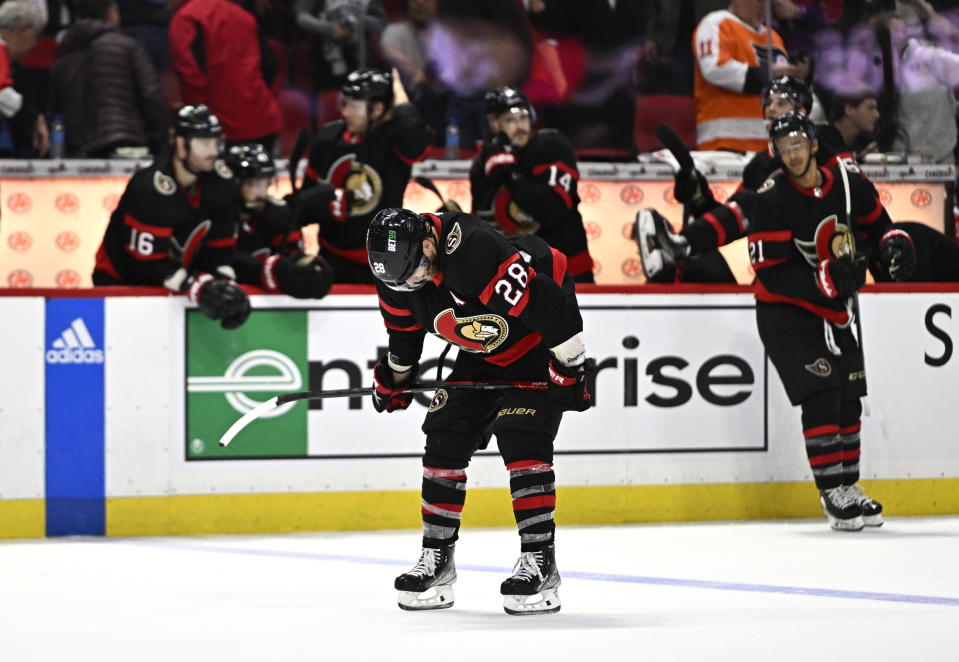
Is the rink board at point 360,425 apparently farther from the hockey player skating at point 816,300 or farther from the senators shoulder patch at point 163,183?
the senators shoulder patch at point 163,183

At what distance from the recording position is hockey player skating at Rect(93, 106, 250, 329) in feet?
20.1

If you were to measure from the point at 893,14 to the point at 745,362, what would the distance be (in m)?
2.89

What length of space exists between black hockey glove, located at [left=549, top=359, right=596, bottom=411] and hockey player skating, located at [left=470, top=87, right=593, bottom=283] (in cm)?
262

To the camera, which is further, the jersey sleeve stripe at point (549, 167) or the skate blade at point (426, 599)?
the jersey sleeve stripe at point (549, 167)

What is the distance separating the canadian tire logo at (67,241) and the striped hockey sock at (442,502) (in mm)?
3694

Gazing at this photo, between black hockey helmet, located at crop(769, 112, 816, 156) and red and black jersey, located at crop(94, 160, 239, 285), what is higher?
black hockey helmet, located at crop(769, 112, 816, 156)

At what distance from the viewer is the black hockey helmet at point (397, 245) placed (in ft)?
13.1

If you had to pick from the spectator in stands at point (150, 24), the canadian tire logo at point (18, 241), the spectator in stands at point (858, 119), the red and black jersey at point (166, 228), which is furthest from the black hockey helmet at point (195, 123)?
the spectator in stands at point (858, 119)

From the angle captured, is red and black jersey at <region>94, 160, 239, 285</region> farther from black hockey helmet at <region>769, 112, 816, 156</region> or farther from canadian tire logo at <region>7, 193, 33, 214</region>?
black hockey helmet at <region>769, 112, 816, 156</region>

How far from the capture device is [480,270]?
4.05 metres

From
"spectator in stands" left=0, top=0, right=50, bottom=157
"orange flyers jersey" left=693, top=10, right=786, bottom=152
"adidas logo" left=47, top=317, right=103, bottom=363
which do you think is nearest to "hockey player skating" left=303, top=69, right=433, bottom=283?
"adidas logo" left=47, top=317, right=103, bottom=363

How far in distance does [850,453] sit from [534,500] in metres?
2.45

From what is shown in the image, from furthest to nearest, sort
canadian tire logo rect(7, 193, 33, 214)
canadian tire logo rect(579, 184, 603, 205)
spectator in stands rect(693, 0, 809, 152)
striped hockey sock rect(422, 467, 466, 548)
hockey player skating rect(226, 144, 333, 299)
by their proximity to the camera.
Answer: spectator in stands rect(693, 0, 809, 152)
canadian tire logo rect(579, 184, 603, 205)
canadian tire logo rect(7, 193, 33, 214)
hockey player skating rect(226, 144, 333, 299)
striped hockey sock rect(422, 467, 466, 548)

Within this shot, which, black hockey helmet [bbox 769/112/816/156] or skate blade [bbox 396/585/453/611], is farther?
black hockey helmet [bbox 769/112/816/156]
